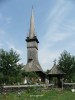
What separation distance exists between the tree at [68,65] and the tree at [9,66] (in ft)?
74.5

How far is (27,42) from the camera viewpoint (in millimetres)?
74562

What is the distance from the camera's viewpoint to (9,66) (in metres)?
46.8

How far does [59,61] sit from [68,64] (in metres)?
2.42

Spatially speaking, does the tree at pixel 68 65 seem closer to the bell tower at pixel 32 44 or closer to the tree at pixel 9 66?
the bell tower at pixel 32 44

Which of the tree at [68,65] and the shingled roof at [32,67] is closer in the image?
the shingled roof at [32,67]

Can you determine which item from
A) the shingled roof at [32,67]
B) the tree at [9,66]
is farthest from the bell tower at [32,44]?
the tree at [9,66]

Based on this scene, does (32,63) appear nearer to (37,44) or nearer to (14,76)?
(37,44)

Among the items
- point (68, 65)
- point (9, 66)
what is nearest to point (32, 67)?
point (68, 65)

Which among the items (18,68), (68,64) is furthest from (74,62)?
(18,68)

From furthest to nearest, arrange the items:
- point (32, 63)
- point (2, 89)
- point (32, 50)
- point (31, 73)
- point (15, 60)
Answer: point (32, 50) → point (32, 63) → point (31, 73) → point (15, 60) → point (2, 89)

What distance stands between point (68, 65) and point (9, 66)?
24375mm

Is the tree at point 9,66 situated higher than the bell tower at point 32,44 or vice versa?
the bell tower at point 32,44

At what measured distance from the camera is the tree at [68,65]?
6821 centimetres

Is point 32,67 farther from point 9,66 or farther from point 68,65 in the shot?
point 9,66
